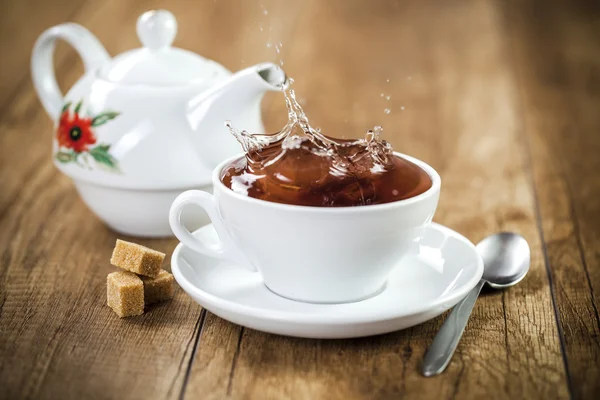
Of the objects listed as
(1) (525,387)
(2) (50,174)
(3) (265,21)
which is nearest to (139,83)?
(2) (50,174)

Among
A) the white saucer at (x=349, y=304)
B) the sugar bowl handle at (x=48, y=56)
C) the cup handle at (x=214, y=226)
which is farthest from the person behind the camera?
the sugar bowl handle at (x=48, y=56)

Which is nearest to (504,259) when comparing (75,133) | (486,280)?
(486,280)

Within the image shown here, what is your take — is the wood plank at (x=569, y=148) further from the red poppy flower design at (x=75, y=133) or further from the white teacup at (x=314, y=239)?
the red poppy flower design at (x=75, y=133)

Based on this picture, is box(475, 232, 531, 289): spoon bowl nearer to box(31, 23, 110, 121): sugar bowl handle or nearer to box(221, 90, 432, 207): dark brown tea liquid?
box(221, 90, 432, 207): dark brown tea liquid

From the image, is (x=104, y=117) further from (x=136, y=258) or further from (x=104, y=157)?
(x=136, y=258)

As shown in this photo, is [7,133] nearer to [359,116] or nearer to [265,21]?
[359,116]

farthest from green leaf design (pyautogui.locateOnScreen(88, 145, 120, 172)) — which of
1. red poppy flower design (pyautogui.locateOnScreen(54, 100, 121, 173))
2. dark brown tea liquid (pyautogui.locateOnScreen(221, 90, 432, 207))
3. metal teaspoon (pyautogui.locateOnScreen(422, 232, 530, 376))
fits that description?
Answer: metal teaspoon (pyautogui.locateOnScreen(422, 232, 530, 376))

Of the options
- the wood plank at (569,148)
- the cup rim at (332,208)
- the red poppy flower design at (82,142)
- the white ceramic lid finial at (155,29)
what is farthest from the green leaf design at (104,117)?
the wood plank at (569,148)
